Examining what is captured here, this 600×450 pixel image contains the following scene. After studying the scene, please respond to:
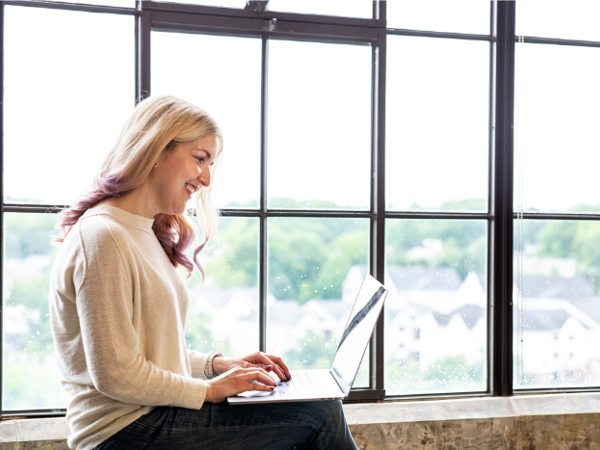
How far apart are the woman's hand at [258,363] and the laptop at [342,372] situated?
0.09 ft

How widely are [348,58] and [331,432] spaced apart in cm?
138

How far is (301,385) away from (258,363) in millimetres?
147

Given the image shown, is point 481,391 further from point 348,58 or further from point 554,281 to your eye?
point 348,58

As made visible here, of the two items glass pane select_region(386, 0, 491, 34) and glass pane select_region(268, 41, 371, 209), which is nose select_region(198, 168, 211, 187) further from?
glass pane select_region(386, 0, 491, 34)

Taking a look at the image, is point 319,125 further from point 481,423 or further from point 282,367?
Answer: point 481,423

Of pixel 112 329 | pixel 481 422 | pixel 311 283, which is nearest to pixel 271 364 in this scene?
pixel 112 329

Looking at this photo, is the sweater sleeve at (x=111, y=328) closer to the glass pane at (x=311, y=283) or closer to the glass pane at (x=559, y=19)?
the glass pane at (x=311, y=283)

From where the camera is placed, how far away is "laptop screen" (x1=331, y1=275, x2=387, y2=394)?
140 cm

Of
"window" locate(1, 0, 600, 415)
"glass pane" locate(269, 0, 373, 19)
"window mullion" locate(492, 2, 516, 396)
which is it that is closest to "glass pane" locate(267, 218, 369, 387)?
"window" locate(1, 0, 600, 415)

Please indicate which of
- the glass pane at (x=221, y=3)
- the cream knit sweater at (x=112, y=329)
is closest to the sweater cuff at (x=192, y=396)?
the cream knit sweater at (x=112, y=329)

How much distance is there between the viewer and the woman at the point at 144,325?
3.72 feet

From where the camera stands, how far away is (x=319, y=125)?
2.05m

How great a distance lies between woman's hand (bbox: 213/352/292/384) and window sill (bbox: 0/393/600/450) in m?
0.59

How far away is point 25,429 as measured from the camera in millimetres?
1791
